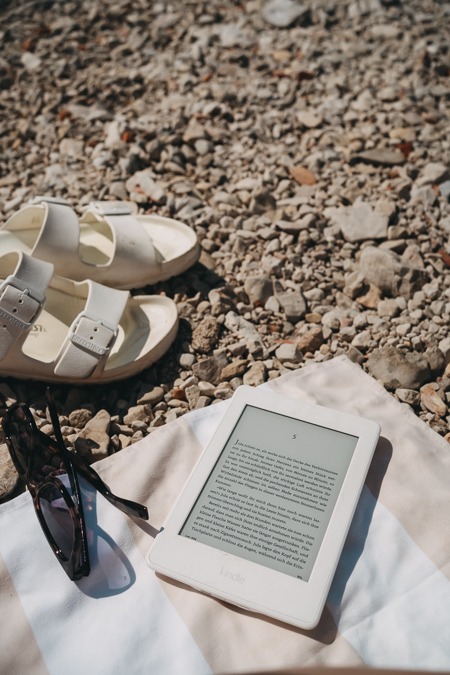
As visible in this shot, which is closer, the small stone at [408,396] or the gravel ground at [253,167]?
the small stone at [408,396]

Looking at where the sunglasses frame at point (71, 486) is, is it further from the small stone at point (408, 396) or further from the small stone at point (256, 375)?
the small stone at point (408, 396)

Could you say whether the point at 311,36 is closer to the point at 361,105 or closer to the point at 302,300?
the point at 361,105

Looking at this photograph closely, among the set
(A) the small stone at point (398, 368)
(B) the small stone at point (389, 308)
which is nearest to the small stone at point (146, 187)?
(B) the small stone at point (389, 308)

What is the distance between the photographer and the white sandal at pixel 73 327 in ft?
5.08

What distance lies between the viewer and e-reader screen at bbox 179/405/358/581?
1.20 m

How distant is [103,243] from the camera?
6.83ft

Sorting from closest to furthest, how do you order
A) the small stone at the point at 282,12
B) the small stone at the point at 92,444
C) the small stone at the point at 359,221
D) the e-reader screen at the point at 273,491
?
the e-reader screen at the point at 273,491
the small stone at the point at 92,444
the small stone at the point at 359,221
the small stone at the point at 282,12

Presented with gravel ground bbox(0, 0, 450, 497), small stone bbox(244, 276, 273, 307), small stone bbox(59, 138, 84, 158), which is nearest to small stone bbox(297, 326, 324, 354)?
gravel ground bbox(0, 0, 450, 497)

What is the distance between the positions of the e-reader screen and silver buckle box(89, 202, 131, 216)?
0.91 m

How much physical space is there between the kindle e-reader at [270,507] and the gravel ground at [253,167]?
264 millimetres

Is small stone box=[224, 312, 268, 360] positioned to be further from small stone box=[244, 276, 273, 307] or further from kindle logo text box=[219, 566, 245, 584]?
kindle logo text box=[219, 566, 245, 584]

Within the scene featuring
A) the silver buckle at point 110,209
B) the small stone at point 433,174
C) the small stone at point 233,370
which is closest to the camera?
the small stone at point 233,370

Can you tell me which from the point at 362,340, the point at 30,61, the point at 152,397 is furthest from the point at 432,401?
the point at 30,61

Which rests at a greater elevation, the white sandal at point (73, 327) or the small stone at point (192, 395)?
the white sandal at point (73, 327)
